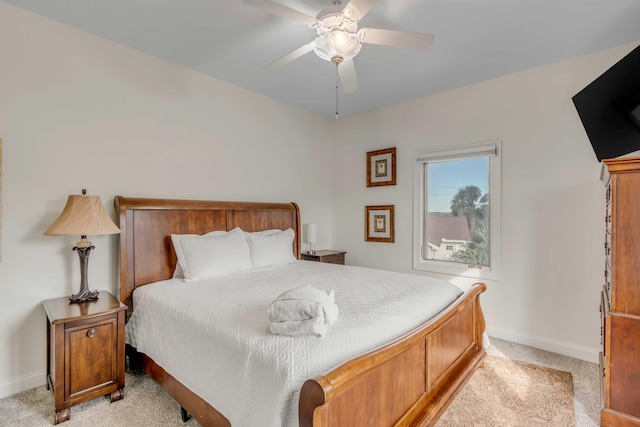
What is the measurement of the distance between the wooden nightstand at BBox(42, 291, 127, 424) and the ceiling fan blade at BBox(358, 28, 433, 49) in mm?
2423

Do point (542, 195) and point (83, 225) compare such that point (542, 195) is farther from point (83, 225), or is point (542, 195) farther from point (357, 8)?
point (83, 225)

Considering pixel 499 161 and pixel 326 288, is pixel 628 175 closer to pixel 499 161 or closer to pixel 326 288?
pixel 499 161

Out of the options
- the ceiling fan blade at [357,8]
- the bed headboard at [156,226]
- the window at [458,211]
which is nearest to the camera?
the ceiling fan blade at [357,8]

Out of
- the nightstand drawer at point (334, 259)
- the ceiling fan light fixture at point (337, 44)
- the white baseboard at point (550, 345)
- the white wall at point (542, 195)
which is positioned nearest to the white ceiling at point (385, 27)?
the white wall at point (542, 195)

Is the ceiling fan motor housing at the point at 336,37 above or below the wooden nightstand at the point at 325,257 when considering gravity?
above

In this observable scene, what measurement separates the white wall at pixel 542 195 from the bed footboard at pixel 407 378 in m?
0.97

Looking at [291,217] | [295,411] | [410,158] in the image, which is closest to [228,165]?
[291,217]

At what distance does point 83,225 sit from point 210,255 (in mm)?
917

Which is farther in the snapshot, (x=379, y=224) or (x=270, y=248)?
(x=379, y=224)

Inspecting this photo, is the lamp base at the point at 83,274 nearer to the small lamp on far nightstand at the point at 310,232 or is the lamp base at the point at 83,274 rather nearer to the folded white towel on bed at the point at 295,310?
the folded white towel on bed at the point at 295,310

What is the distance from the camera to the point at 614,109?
2.31m

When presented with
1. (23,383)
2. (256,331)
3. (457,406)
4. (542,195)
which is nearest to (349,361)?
(256,331)

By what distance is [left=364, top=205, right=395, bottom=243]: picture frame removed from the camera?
13.5 feet

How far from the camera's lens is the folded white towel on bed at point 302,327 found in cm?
141
